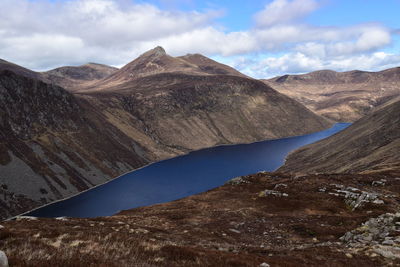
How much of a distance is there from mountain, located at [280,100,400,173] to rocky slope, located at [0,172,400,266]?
158 feet

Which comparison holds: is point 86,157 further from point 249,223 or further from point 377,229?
point 377,229

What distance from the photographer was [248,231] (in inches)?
1342

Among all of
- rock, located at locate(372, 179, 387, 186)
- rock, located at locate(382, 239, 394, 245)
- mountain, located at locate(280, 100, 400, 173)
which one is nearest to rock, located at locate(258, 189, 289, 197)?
rock, located at locate(372, 179, 387, 186)

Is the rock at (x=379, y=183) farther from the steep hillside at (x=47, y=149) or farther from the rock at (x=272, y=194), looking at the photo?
the steep hillside at (x=47, y=149)

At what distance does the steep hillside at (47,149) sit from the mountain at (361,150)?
9338 centimetres

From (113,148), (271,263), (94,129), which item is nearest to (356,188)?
(271,263)

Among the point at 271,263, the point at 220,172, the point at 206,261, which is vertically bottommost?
the point at 220,172

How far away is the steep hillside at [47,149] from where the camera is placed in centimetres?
11825

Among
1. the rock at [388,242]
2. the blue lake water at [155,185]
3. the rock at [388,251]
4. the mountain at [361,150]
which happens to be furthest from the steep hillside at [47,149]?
the rock at [388,251]

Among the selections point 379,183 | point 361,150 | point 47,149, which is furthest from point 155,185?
point 379,183

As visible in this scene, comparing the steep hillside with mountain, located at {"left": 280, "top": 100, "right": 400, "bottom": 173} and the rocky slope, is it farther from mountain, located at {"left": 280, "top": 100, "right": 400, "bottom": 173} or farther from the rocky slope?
mountain, located at {"left": 280, "top": 100, "right": 400, "bottom": 173}

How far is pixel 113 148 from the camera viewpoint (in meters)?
185

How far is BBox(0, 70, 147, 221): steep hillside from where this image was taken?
11825cm

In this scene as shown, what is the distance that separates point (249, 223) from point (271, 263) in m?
20.9
